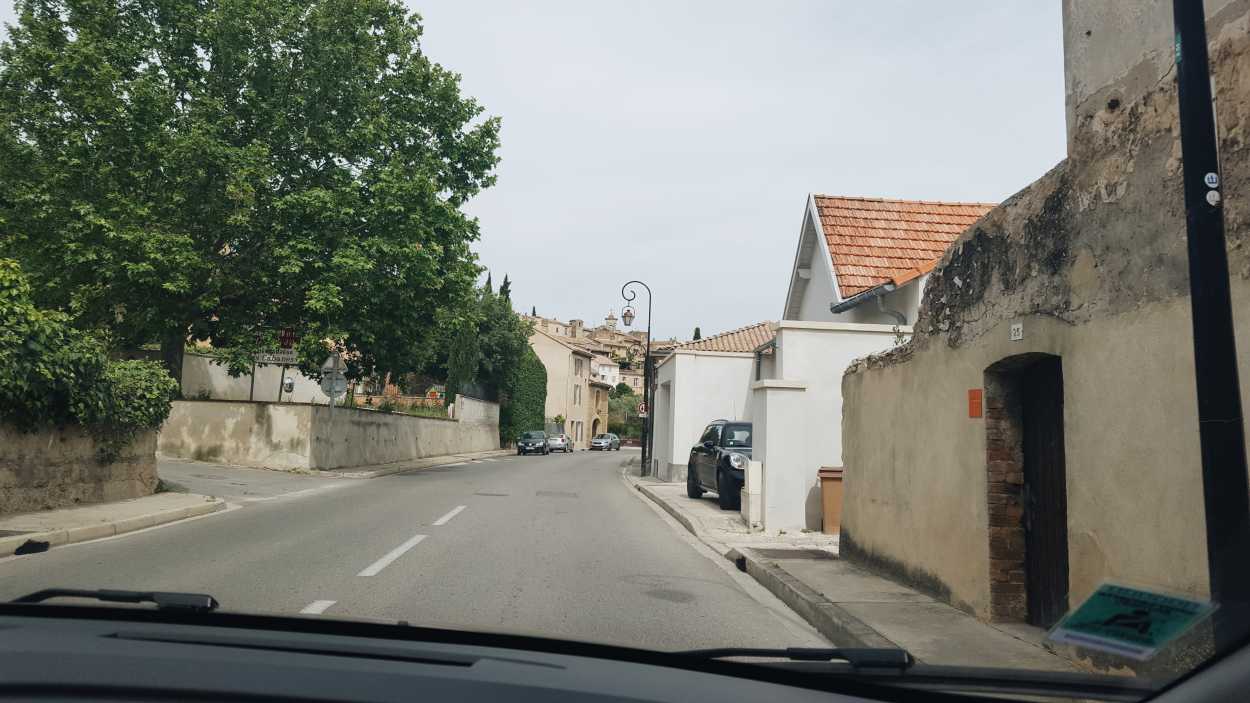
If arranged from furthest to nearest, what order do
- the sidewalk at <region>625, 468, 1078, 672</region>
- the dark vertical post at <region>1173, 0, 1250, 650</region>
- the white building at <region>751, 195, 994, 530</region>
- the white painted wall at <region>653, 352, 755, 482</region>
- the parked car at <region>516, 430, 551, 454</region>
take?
1. the parked car at <region>516, 430, 551, 454</region>
2. the white painted wall at <region>653, 352, 755, 482</region>
3. the white building at <region>751, 195, 994, 530</region>
4. the sidewalk at <region>625, 468, 1078, 672</region>
5. the dark vertical post at <region>1173, 0, 1250, 650</region>

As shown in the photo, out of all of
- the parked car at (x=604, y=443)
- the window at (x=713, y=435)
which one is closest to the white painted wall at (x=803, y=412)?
the window at (x=713, y=435)

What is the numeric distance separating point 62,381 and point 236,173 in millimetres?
10070

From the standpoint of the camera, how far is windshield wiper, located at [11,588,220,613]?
2219mm

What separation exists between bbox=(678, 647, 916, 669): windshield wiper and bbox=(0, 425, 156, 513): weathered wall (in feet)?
38.5

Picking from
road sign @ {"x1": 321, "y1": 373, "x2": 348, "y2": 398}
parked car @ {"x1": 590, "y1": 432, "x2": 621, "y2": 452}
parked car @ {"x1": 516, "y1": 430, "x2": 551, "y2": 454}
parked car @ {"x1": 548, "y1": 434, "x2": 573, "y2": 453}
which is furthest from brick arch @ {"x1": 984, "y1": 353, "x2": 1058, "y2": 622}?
parked car @ {"x1": 590, "y1": 432, "x2": 621, "y2": 452}

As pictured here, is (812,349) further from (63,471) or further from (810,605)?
(63,471)

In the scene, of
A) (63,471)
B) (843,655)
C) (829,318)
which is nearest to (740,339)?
(829,318)

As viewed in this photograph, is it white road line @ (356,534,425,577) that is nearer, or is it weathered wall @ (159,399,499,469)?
white road line @ (356,534,425,577)

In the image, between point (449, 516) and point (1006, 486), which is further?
point (449, 516)

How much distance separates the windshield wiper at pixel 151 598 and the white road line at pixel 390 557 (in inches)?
210

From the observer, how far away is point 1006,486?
632cm

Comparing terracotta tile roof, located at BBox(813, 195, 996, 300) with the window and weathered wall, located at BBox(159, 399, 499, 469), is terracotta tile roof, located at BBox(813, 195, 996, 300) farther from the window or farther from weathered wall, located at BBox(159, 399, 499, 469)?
weathered wall, located at BBox(159, 399, 499, 469)

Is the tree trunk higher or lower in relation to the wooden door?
higher

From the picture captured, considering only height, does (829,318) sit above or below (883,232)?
below
